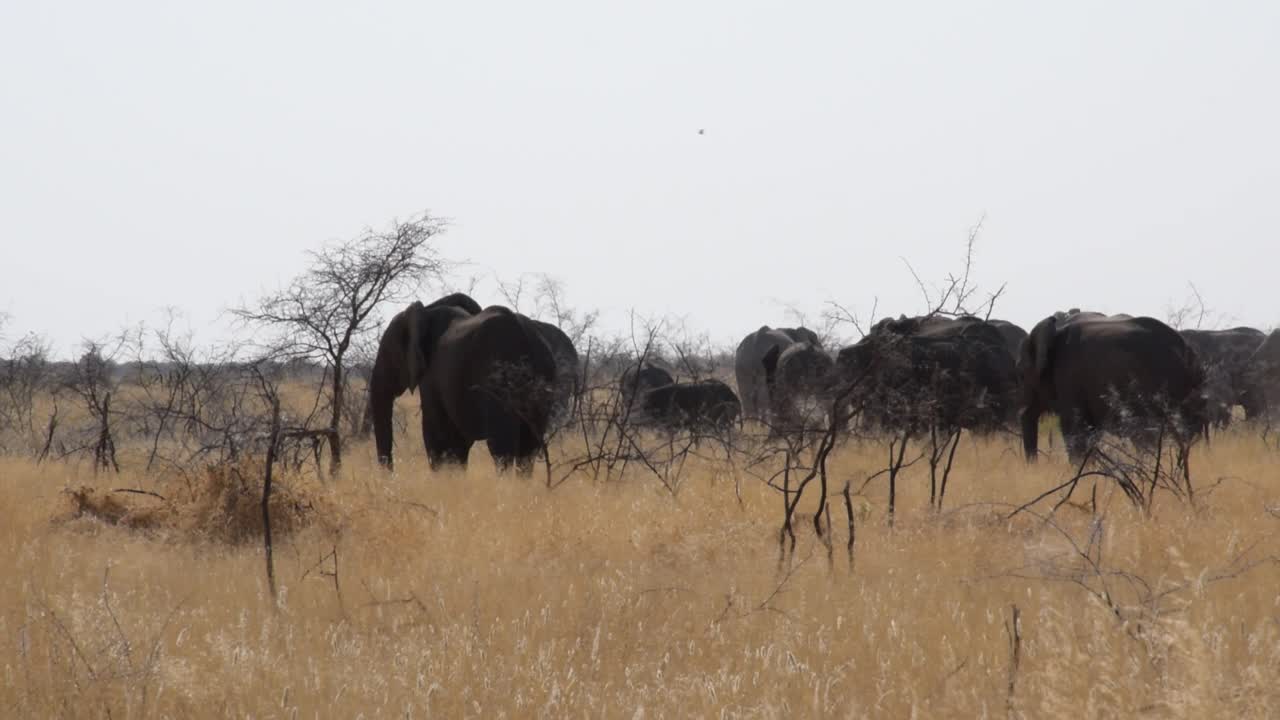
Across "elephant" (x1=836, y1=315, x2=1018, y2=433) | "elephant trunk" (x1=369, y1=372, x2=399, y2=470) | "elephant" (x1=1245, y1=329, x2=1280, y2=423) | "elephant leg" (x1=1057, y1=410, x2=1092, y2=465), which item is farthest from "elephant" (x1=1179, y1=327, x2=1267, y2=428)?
"elephant trunk" (x1=369, y1=372, x2=399, y2=470)

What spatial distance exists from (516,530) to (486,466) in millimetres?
4297

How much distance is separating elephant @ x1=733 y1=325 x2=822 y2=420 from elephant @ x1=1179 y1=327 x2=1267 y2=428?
635cm

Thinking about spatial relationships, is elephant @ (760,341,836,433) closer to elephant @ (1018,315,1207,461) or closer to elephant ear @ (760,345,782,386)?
elephant ear @ (760,345,782,386)

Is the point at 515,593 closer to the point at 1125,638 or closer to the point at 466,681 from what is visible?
the point at 466,681

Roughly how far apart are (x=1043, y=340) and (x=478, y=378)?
18.2 ft

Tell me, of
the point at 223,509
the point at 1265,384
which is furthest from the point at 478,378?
the point at 1265,384

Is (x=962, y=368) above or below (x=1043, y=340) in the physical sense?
below

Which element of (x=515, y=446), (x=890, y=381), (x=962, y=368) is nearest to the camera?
(x=890, y=381)

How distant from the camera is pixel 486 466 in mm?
11102

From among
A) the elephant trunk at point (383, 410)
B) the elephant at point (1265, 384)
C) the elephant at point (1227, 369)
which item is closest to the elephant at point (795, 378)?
the elephant at point (1227, 369)

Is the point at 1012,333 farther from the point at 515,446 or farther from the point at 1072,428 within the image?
the point at 515,446

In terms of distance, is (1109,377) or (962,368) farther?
(962,368)

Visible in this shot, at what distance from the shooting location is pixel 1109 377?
35.3ft

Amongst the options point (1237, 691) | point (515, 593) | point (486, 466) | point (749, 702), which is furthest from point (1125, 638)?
point (486, 466)
